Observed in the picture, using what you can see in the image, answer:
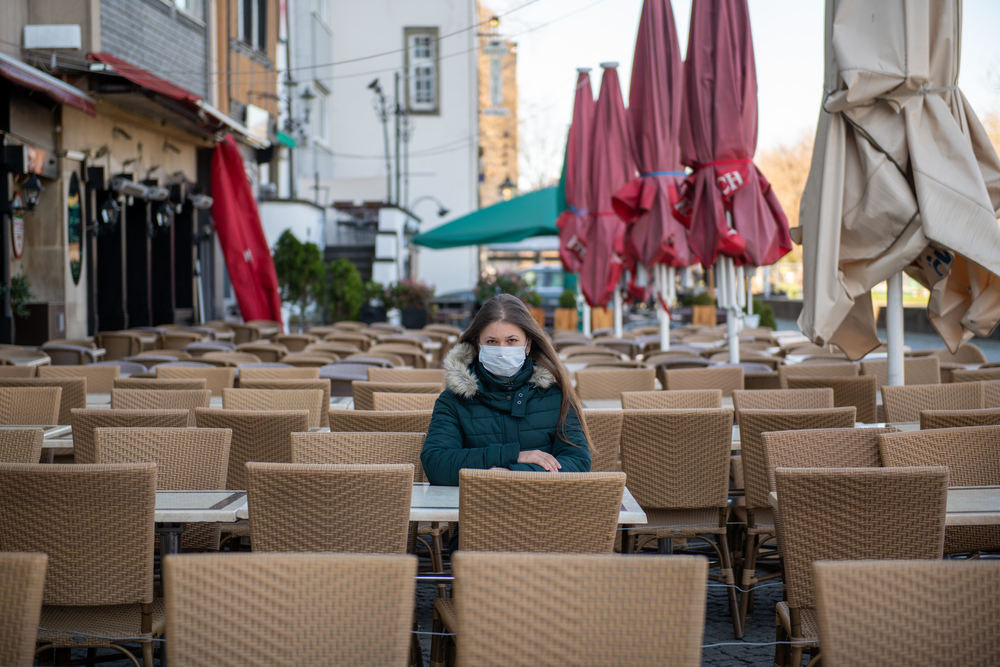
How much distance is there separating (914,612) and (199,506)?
7.87 ft

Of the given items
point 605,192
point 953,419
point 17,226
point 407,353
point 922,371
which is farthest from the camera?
point 17,226

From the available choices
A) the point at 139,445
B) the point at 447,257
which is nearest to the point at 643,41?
the point at 139,445

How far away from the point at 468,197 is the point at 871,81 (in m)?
28.8

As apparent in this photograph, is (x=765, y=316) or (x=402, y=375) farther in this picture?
(x=765, y=316)

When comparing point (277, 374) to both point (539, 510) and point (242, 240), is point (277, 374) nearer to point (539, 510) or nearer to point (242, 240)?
point (539, 510)

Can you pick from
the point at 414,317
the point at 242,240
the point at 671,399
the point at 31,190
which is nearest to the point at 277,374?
the point at 671,399

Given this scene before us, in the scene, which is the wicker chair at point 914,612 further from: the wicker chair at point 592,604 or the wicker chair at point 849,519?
the wicker chair at point 849,519

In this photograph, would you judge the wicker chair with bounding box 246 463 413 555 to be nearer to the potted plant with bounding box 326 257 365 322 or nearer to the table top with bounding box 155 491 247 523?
the table top with bounding box 155 491 247 523

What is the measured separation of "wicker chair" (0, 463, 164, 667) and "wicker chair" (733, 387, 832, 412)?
344 cm

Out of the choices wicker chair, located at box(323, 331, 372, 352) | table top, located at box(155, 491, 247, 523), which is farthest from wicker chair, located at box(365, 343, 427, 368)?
table top, located at box(155, 491, 247, 523)

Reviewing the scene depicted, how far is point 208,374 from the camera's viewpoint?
6.49m

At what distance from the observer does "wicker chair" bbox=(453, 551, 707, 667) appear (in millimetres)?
2131

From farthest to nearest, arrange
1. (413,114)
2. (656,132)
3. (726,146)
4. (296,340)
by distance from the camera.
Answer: (413,114)
(296,340)
(656,132)
(726,146)

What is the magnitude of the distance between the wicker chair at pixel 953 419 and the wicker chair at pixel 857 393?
1461 millimetres
